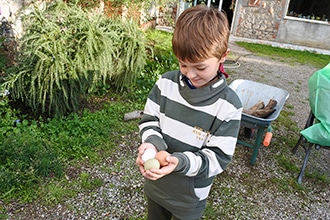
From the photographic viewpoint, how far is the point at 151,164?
112cm

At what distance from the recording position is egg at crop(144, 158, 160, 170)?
3.63ft

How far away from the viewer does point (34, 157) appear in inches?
103

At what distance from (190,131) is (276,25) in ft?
34.7

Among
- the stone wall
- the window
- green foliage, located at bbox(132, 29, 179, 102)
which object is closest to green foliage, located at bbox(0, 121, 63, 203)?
green foliage, located at bbox(132, 29, 179, 102)

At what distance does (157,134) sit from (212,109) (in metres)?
0.29

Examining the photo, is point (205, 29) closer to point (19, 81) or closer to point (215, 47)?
point (215, 47)

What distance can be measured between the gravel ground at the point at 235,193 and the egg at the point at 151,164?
4.62 ft

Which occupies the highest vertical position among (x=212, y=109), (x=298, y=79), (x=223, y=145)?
(x=212, y=109)

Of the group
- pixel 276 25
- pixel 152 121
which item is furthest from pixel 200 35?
pixel 276 25

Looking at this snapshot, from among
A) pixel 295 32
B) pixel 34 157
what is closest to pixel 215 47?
pixel 34 157

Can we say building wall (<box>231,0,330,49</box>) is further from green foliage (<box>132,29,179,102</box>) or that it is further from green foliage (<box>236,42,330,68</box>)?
green foliage (<box>132,29,179,102</box>)

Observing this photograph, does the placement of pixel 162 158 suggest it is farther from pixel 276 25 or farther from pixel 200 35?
pixel 276 25

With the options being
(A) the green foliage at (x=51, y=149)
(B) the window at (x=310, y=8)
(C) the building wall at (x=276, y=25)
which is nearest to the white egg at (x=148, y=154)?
(A) the green foliage at (x=51, y=149)

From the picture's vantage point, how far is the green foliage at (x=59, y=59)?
9.73 ft
